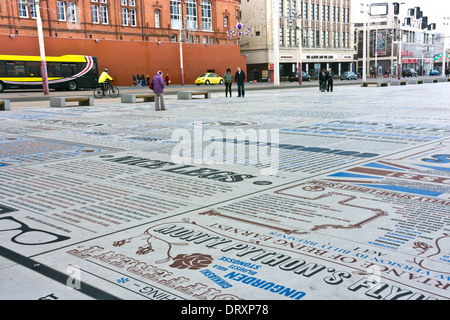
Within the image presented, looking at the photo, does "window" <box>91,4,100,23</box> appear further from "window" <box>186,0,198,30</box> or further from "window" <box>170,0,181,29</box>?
"window" <box>186,0,198,30</box>

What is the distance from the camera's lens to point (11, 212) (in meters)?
5.09

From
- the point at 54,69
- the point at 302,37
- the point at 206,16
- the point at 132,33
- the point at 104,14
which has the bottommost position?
the point at 54,69

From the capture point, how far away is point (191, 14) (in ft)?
204

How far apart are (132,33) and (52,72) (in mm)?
18429

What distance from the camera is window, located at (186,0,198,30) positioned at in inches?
2421

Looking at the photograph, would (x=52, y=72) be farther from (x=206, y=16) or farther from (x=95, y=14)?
(x=206, y=16)

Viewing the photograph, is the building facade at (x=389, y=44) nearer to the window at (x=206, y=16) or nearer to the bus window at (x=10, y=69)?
the window at (x=206, y=16)

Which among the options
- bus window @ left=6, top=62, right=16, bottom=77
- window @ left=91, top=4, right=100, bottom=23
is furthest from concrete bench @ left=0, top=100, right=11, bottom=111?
window @ left=91, top=4, right=100, bottom=23

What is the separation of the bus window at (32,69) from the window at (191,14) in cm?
2586

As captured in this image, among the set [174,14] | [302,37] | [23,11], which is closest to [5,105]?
[23,11]

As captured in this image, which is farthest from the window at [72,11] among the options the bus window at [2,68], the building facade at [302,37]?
the building facade at [302,37]

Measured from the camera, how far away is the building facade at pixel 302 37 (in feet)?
228

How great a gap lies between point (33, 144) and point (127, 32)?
161ft

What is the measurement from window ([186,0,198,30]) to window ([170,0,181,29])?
130cm
